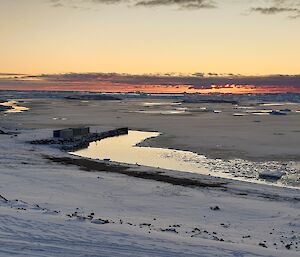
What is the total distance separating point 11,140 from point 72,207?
1043 inches

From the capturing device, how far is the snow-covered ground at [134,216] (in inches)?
437

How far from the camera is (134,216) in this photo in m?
16.1

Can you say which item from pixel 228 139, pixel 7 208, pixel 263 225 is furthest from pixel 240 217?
pixel 228 139

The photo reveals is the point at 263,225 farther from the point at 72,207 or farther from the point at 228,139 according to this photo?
the point at 228,139

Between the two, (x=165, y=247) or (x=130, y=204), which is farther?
(x=130, y=204)

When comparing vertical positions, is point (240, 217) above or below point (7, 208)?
below

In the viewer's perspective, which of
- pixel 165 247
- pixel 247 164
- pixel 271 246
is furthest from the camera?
pixel 247 164

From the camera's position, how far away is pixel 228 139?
4378 cm

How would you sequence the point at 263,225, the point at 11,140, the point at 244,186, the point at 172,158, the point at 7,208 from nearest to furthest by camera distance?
the point at 7,208 → the point at 263,225 → the point at 244,186 → the point at 172,158 → the point at 11,140

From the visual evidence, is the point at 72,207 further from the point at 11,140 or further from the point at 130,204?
the point at 11,140

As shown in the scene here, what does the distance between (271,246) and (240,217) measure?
403cm

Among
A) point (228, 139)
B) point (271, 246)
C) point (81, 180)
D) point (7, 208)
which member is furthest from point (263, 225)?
point (228, 139)

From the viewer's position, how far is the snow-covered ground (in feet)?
36.4

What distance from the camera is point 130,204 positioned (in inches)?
721
